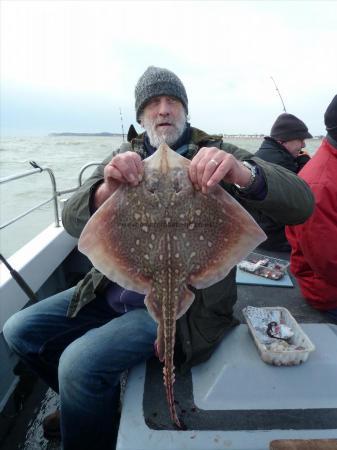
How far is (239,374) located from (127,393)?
723mm

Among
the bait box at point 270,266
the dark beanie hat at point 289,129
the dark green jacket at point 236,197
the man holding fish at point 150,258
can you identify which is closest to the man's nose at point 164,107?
the man holding fish at point 150,258

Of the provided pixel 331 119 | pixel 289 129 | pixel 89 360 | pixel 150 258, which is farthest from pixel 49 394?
pixel 289 129

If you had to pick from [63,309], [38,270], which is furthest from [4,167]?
[63,309]

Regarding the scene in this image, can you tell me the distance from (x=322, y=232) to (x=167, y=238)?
1718 mm

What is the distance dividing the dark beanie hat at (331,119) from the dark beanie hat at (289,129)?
2449 millimetres

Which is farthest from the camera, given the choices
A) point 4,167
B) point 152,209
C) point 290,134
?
point 4,167

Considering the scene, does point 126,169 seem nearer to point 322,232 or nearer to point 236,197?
point 236,197

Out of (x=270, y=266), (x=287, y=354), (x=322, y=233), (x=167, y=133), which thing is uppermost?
(x=167, y=133)

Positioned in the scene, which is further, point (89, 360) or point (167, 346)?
point (89, 360)

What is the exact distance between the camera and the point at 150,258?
66.8 inches

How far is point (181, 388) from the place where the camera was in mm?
2236

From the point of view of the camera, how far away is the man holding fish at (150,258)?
1.66 meters

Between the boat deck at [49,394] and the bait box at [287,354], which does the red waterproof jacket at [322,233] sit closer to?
the boat deck at [49,394]

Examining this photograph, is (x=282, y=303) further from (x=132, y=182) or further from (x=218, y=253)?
(x=132, y=182)
